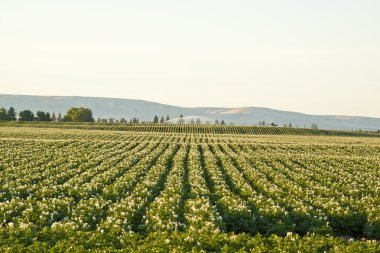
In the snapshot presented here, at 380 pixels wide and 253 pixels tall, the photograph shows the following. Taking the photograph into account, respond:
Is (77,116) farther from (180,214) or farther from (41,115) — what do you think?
(180,214)

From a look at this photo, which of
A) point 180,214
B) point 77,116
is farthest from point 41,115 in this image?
point 180,214

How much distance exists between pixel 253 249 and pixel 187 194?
9002 mm

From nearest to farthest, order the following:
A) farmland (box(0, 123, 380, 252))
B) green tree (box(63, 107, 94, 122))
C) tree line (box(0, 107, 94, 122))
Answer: farmland (box(0, 123, 380, 252)), tree line (box(0, 107, 94, 122)), green tree (box(63, 107, 94, 122))

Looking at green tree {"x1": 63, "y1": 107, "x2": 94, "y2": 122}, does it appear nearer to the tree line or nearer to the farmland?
the tree line

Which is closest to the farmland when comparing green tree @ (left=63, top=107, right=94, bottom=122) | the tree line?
the tree line

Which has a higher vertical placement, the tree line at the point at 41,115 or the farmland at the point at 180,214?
the tree line at the point at 41,115

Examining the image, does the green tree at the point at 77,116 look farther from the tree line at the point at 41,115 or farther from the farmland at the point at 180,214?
the farmland at the point at 180,214

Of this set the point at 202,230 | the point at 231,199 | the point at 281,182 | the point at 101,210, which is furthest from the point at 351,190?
the point at 101,210

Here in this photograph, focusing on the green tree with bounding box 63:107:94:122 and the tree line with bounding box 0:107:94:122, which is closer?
the tree line with bounding box 0:107:94:122

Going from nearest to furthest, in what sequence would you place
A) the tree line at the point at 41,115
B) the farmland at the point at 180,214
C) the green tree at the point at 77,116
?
1. the farmland at the point at 180,214
2. the tree line at the point at 41,115
3. the green tree at the point at 77,116

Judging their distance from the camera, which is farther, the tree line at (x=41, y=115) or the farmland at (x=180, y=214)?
the tree line at (x=41, y=115)

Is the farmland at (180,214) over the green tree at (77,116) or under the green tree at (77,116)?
under

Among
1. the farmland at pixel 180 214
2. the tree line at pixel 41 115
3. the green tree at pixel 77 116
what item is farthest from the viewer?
the green tree at pixel 77 116

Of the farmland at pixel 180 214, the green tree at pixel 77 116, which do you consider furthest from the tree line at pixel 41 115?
the farmland at pixel 180 214
